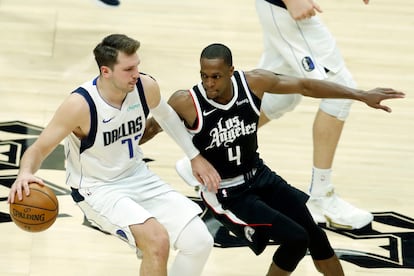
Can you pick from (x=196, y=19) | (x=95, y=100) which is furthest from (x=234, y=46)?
(x=95, y=100)

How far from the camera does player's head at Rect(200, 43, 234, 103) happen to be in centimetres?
574

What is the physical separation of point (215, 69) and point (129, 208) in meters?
0.88

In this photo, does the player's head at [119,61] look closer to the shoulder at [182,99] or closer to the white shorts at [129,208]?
the shoulder at [182,99]

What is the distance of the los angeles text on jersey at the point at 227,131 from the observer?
5.92 m

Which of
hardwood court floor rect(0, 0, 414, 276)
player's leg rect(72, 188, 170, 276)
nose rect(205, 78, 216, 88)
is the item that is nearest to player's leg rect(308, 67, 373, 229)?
hardwood court floor rect(0, 0, 414, 276)

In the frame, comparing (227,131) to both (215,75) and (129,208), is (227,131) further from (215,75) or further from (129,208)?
(129,208)

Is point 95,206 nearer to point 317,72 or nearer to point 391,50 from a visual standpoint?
point 317,72

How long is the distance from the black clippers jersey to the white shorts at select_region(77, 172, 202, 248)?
337mm

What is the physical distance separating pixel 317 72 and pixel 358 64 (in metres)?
2.57

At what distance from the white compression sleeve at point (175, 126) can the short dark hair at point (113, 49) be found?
42 centimetres

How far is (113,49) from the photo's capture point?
560cm

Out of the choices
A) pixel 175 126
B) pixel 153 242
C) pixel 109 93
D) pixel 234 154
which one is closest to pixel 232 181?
pixel 234 154

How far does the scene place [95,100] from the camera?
5.66 meters

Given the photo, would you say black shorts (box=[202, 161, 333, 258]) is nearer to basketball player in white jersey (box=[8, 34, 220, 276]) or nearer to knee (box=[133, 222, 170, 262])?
basketball player in white jersey (box=[8, 34, 220, 276])
